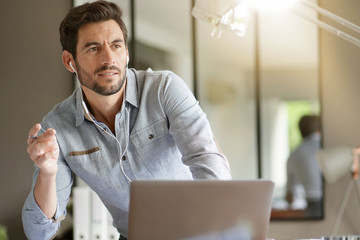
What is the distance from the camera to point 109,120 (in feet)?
6.91

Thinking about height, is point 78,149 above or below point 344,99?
below

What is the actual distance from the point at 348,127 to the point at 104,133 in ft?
9.20

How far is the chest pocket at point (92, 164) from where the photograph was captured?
6.69ft

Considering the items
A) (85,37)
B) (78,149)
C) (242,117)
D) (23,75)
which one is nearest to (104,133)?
(78,149)

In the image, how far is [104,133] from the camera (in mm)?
2053

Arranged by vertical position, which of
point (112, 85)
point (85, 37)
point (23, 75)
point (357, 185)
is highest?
point (23, 75)

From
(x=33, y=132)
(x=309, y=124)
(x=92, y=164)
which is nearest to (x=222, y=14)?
(x=92, y=164)

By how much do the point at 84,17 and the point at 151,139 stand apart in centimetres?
49

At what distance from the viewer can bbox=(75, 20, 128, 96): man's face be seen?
1975 millimetres

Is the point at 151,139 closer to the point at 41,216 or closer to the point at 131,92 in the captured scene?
the point at 131,92

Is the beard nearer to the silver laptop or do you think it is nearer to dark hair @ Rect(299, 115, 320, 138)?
the silver laptop

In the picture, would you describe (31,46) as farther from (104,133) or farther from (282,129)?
(104,133)

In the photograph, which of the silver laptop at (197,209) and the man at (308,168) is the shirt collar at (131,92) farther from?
the man at (308,168)

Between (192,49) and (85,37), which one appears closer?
(85,37)
